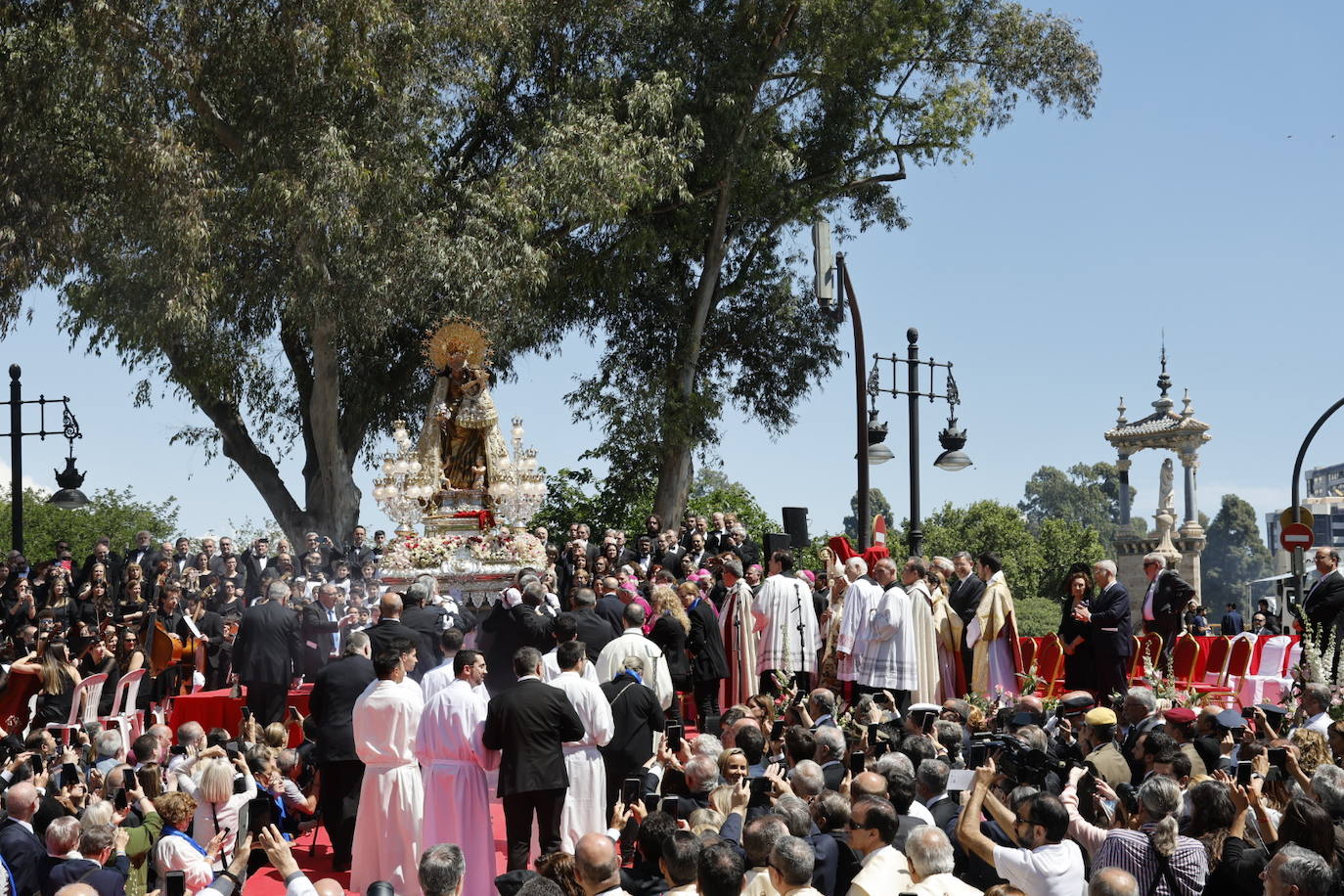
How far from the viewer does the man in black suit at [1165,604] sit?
15820mm

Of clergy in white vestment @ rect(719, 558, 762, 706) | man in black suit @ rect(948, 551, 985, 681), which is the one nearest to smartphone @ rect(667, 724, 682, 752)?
clergy in white vestment @ rect(719, 558, 762, 706)

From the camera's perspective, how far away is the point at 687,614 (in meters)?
14.5

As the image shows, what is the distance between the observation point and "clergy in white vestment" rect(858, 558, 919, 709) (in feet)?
47.6

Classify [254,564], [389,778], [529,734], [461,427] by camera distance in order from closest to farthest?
1. [529,734]
2. [389,778]
3. [254,564]
4. [461,427]

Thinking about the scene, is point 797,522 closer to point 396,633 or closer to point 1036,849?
point 396,633

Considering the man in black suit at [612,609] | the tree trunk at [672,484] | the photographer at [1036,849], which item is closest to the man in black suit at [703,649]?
the man in black suit at [612,609]

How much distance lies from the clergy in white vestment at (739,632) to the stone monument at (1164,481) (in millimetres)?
38509

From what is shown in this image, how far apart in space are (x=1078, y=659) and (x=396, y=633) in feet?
21.6

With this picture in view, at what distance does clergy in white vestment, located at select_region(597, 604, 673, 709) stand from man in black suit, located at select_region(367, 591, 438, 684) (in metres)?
1.43

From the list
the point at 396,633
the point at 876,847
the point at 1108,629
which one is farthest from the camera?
the point at 1108,629

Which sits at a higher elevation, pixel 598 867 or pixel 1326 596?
pixel 1326 596

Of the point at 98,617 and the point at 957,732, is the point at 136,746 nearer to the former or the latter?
the point at 957,732

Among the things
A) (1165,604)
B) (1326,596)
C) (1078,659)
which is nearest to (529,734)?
(1078,659)

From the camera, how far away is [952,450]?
24.1 meters
